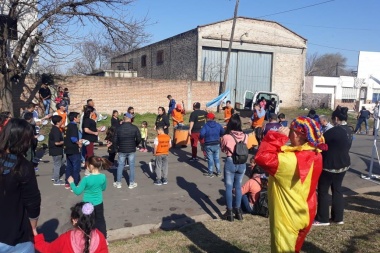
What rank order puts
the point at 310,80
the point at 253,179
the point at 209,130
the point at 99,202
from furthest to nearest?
the point at 310,80 → the point at 209,130 → the point at 253,179 → the point at 99,202

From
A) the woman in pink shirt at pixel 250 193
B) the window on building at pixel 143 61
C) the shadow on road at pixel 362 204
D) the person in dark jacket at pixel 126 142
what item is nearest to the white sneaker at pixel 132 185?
the person in dark jacket at pixel 126 142

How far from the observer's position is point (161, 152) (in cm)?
827

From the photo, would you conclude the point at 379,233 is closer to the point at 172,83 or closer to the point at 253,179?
the point at 253,179

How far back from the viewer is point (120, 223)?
6113mm

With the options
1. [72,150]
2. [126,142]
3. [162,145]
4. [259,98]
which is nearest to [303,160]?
[162,145]

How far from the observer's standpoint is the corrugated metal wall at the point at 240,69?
26188mm

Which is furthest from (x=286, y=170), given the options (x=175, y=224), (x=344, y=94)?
(x=344, y=94)

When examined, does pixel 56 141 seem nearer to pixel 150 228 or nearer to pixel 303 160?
pixel 150 228

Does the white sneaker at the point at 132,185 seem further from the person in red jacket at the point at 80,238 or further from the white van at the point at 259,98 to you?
the white van at the point at 259,98

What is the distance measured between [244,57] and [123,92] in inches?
444

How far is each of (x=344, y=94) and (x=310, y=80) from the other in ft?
13.1

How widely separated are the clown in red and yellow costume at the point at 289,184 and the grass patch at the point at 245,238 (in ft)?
5.45

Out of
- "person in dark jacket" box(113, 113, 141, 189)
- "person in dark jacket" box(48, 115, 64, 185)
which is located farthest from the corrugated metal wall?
"person in dark jacket" box(48, 115, 64, 185)

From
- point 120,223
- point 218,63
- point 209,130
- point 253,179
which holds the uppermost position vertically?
point 218,63
